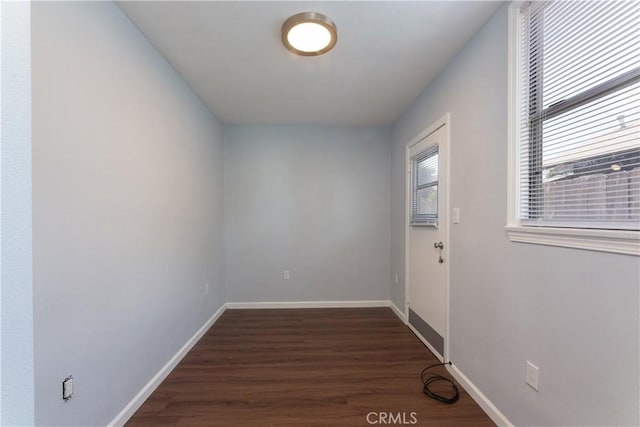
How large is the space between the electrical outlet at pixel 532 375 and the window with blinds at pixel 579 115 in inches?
28.7

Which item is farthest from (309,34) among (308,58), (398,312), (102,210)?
(398,312)

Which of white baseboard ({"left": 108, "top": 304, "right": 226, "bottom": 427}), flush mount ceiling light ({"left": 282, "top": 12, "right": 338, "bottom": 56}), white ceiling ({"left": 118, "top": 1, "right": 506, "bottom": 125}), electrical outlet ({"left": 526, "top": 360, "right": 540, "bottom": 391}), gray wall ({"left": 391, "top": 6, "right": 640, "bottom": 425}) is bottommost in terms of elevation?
white baseboard ({"left": 108, "top": 304, "right": 226, "bottom": 427})

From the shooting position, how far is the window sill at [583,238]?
0.91 m

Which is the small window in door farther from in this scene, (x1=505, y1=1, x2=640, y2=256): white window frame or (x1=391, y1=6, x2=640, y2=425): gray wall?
→ (x1=505, y1=1, x2=640, y2=256): white window frame

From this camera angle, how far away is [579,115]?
3.74 feet

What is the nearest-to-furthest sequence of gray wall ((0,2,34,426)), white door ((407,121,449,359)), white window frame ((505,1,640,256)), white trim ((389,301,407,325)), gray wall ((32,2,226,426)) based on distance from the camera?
gray wall ((0,2,34,426)) < gray wall ((32,2,226,426)) < white window frame ((505,1,640,256)) < white door ((407,121,449,359)) < white trim ((389,301,407,325))

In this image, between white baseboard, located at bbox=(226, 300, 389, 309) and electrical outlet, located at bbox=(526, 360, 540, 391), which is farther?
white baseboard, located at bbox=(226, 300, 389, 309)

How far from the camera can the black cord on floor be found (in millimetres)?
1733

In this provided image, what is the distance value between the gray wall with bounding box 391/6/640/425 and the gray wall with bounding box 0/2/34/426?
6.17ft

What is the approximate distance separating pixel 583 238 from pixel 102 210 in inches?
90.6

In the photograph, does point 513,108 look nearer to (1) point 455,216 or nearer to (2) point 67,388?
(1) point 455,216

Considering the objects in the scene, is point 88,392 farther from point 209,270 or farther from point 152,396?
point 209,270

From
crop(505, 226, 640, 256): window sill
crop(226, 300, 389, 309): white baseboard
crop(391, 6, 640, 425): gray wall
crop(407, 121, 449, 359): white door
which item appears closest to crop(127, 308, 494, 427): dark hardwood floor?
crop(407, 121, 449, 359): white door

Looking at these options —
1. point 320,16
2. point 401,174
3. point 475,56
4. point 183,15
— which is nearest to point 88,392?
point 183,15
